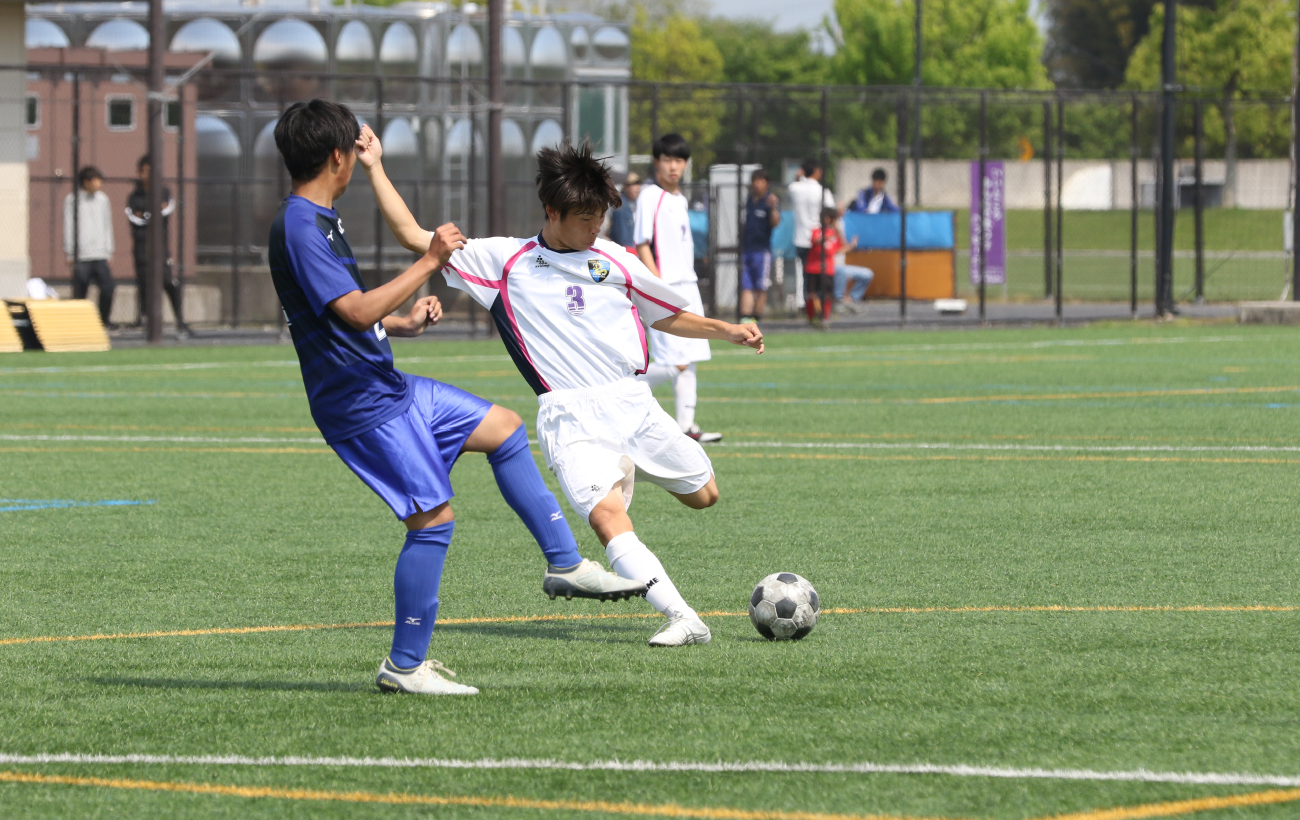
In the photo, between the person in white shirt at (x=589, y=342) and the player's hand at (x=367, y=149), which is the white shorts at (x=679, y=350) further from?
the player's hand at (x=367, y=149)

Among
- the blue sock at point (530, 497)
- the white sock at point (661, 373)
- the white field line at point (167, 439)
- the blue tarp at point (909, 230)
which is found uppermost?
the blue tarp at point (909, 230)

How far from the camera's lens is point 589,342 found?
19.7 feet

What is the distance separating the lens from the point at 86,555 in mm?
7809

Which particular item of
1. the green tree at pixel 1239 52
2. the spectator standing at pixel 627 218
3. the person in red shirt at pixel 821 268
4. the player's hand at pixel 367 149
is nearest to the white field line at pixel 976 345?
the spectator standing at pixel 627 218

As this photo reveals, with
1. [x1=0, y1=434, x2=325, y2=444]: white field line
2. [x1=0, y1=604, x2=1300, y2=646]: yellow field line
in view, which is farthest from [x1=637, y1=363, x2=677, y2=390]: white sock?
[x1=0, y1=604, x2=1300, y2=646]: yellow field line

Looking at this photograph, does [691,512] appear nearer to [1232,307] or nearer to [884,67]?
[1232,307]

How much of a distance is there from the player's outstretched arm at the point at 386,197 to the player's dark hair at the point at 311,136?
0.14 meters

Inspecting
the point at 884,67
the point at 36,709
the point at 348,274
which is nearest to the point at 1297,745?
the point at 348,274

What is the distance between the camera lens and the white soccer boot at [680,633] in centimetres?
579

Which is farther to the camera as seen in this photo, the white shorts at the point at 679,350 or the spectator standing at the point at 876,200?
the spectator standing at the point at 876,200

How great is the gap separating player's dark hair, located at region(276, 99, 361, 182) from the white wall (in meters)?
18.8

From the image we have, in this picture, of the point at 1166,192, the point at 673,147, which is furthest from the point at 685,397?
the point at 1166,192

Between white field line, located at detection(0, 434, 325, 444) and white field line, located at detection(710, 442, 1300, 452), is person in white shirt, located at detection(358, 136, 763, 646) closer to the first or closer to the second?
white field line, located at detection(710, 442, 1300, 452)

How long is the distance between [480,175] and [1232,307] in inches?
501
